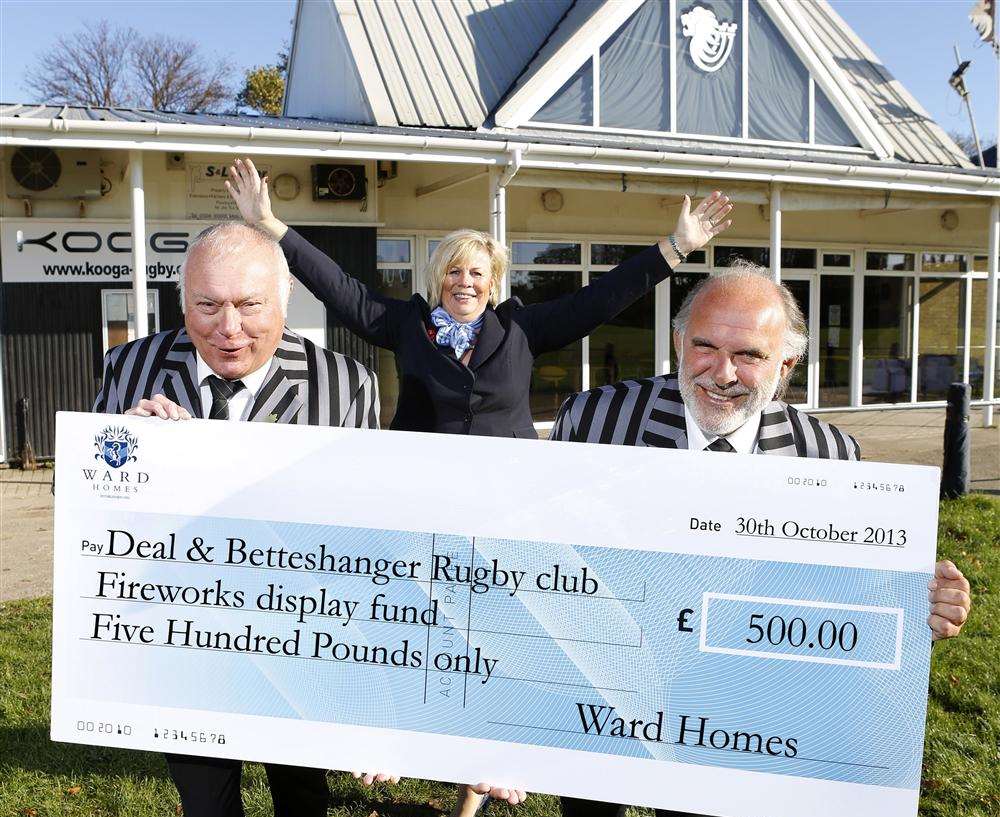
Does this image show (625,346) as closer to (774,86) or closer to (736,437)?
(774,86)

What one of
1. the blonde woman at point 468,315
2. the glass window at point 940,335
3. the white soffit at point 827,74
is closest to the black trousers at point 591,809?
the blonde woman at point 468,315

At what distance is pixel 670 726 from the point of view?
2.04m

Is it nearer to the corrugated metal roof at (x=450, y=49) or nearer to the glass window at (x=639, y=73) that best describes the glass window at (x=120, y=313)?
the corrugated metal roof at (x=450, y=49)

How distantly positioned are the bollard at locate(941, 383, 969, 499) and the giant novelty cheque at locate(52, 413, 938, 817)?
5.94 metres

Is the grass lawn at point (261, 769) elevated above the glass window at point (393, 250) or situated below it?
below

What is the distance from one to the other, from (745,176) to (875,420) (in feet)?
16.2

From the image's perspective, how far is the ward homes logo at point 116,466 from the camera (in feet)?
7.18

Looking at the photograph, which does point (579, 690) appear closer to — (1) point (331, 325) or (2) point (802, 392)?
(1) point (331, 325)

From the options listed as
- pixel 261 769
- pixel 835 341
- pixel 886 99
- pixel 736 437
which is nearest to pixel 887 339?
pixel 835 341

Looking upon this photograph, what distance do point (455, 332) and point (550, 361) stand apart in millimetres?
9105

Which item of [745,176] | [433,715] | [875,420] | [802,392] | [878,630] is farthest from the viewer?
[802,392]

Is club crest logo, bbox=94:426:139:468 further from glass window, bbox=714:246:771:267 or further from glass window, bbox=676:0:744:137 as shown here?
glass window, bbox=714:246:771:267

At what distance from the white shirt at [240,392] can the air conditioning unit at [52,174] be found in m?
9.03

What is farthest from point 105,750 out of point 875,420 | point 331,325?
point 875,420
